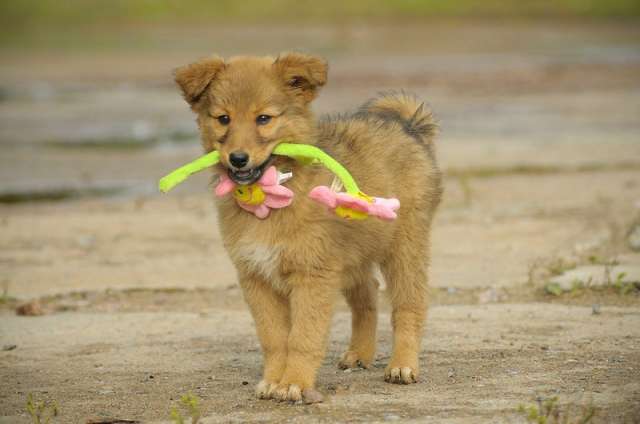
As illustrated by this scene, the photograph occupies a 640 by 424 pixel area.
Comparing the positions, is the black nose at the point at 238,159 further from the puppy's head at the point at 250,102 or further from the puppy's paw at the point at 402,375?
the puppy's paw at the point at 402,375

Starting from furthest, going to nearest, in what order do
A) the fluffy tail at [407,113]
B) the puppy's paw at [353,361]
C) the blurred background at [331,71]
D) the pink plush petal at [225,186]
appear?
the blurred background at [331,71]
the fluffy tail at [407,113]
the puppy's paw at [353,361]
the pink plush petal at [225,186]

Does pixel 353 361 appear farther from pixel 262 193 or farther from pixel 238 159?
pixel 238 159

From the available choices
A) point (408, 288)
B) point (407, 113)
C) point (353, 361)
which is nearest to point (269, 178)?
point (408, 288)

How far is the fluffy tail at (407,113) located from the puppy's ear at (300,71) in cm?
108

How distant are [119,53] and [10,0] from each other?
15646 millimetres

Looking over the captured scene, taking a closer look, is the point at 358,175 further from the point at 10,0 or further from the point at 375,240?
the point at 10,0

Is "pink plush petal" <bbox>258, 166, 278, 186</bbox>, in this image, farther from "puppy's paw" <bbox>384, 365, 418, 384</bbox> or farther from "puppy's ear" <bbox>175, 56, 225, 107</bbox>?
"puppy's paw" <bbox>384, 365, 418, 384</bbox>

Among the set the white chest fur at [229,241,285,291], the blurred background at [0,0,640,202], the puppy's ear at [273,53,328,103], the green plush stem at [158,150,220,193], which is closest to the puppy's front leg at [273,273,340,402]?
the white chest fur at [229,241,285,291]

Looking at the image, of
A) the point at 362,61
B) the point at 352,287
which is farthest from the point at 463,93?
the point at 352,287

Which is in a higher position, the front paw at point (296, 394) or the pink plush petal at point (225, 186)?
the pink plush petal at point (225, 186)

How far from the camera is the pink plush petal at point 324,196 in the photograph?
589cm

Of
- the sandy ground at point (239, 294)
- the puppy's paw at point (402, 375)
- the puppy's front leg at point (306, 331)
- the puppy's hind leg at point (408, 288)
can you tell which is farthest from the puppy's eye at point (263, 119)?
the puppy's paw at point (402, 375)

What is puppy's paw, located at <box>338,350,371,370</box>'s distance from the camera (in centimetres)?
696

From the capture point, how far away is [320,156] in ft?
19.8
